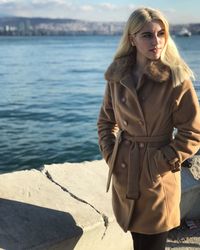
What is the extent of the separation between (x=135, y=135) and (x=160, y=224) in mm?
536

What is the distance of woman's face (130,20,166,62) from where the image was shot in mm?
2832

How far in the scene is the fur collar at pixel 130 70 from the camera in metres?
2.83

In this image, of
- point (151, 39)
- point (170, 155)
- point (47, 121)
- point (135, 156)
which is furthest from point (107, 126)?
point (47, 121)

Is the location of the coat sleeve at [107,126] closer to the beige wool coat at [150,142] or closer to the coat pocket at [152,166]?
the beige wool coat at [150,142]

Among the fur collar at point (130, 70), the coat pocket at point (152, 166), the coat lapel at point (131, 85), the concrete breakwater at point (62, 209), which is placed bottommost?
the concrete breakwater at point (62, 209)

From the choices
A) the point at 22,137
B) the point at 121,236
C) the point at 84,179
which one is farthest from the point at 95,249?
the point at 22,137

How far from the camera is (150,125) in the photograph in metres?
2.89

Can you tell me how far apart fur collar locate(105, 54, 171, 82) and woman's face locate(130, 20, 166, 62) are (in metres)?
0.06

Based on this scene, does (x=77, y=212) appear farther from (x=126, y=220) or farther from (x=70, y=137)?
(x=70, y=137)

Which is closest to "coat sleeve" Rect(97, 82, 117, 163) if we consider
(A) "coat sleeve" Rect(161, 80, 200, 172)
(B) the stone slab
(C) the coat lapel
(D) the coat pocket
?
(C) the coat lapel

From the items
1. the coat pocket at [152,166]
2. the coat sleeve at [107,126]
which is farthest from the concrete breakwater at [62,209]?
the coat pocket at [152,166]

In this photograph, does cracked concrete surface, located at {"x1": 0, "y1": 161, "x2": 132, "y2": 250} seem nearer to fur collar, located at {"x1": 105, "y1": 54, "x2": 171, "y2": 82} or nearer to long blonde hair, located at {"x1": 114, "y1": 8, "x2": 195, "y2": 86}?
fur collar, located at {"x1": 105, "y1": 54, "x2": 171, "y2": 82}

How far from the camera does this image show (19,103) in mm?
18859

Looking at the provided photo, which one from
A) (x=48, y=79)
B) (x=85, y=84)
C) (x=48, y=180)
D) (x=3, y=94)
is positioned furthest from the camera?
(x=48, y=79)
